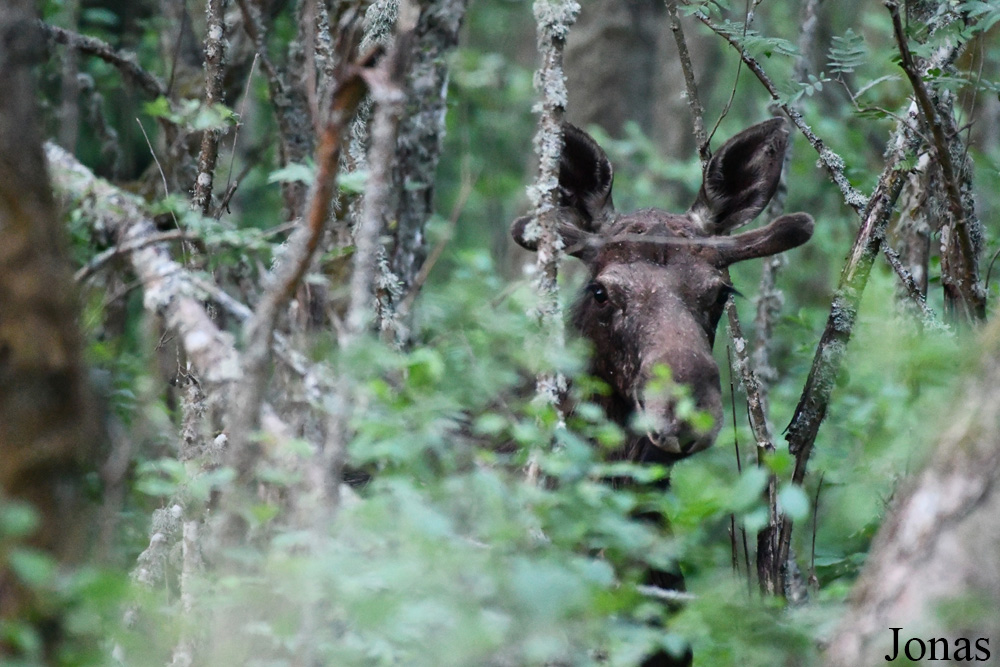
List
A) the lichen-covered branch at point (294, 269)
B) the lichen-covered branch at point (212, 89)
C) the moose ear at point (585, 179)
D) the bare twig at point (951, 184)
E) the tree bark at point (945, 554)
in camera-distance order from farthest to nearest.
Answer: the moose ear at point (585, 179) < the lichen-covered branch at point (212, 89) < the bare twig at point (951, 184) < the lichen-covered branch at point (294, 269) < the tree bark at point (945, 554)

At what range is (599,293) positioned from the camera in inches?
224

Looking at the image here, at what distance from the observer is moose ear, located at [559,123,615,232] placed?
19.9ft

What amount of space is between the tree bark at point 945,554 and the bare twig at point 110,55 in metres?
5.75

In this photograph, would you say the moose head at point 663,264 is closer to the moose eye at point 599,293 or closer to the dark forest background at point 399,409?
the moose eye at point 599,293

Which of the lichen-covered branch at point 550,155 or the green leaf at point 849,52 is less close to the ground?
the green leaf at point 849,52

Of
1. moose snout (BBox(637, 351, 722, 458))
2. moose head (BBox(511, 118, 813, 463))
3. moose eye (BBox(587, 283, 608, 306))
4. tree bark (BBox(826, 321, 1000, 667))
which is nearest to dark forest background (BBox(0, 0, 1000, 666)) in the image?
tree bark (BBox(826, 321, 1000, 667))

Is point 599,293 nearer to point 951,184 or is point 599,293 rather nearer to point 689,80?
point 689,80

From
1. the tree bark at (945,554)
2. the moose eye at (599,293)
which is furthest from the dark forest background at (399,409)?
the moose eye at (599,293)

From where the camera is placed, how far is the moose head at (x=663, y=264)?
16.0ft

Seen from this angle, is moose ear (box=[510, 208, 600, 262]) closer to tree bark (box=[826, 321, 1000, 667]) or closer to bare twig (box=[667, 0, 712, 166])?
bare twig (box=[667, 0, 712, 166])

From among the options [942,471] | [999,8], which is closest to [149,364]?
[942,471]

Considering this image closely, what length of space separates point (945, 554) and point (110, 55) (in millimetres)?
6107

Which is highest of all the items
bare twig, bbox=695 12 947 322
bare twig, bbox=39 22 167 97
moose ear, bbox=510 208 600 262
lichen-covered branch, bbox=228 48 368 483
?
bare twig, bbox=39 22 167 97

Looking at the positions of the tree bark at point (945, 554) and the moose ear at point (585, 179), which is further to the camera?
the moose ear at point (585, 179)
